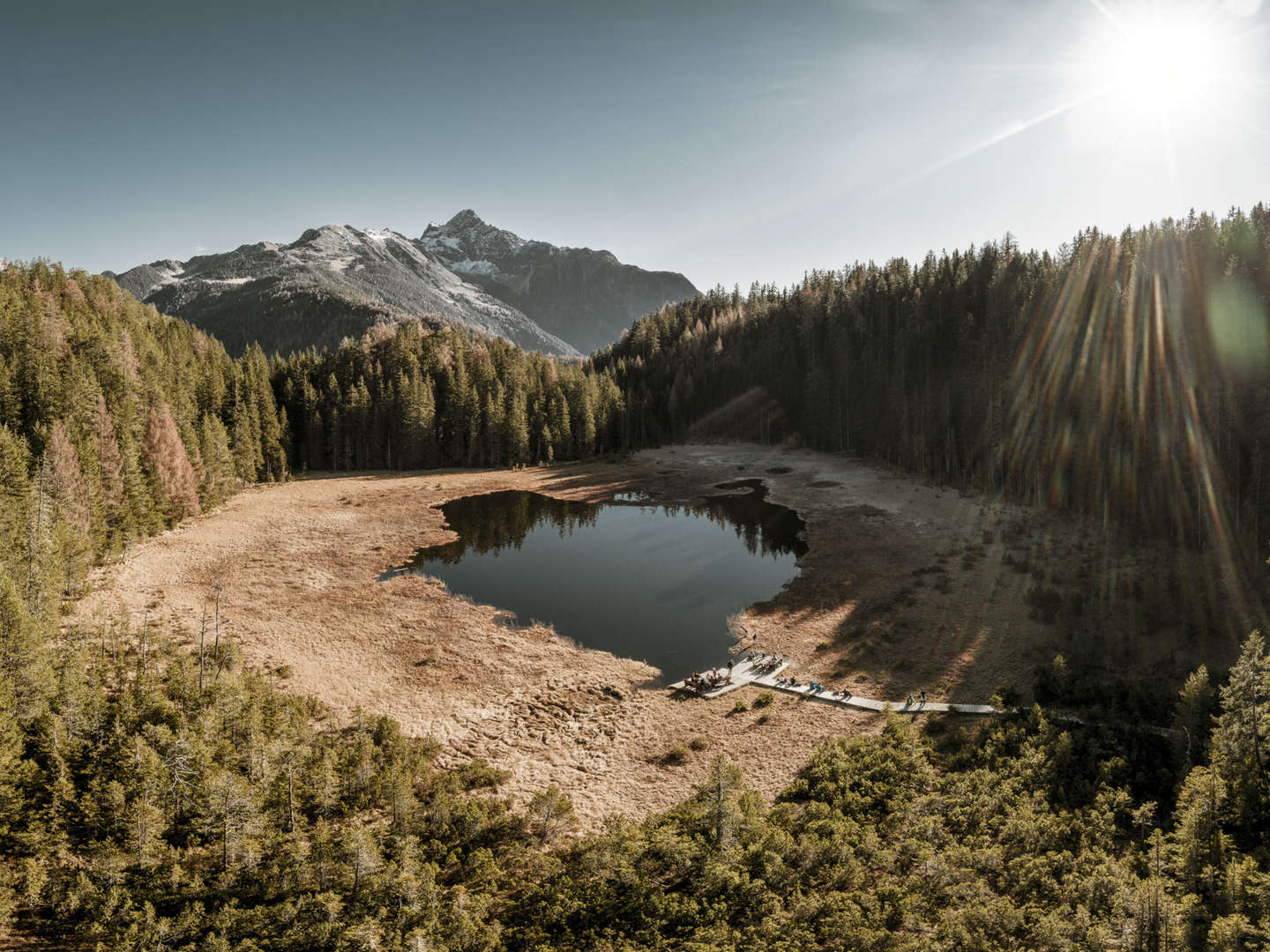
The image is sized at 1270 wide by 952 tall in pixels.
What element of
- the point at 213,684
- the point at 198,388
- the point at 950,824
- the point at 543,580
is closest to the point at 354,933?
the point at 213,684

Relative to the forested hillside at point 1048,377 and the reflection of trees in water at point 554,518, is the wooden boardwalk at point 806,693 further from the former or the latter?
the forested hillside at point 1048,377

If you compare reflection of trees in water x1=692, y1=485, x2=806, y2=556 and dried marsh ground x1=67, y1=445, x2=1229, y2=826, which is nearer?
dried marsh ground x1=67, y1=445, x2=1229, y2=826

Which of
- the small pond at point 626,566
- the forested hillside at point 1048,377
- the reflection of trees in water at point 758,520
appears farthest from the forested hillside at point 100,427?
the forested hillside at point 1048,377

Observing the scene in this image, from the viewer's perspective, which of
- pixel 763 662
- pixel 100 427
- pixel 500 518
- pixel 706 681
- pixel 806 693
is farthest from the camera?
pixel 500 518

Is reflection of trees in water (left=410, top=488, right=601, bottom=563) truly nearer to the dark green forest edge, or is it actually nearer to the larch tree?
the larch tree

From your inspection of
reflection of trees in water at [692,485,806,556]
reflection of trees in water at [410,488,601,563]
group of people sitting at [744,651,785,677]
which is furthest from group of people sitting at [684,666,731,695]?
reflection of trees in water at [410,488,601,563]

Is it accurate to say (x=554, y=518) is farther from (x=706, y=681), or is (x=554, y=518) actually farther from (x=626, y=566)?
(x=706, y=681)

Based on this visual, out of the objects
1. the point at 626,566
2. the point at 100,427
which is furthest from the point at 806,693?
the point at 100,427
